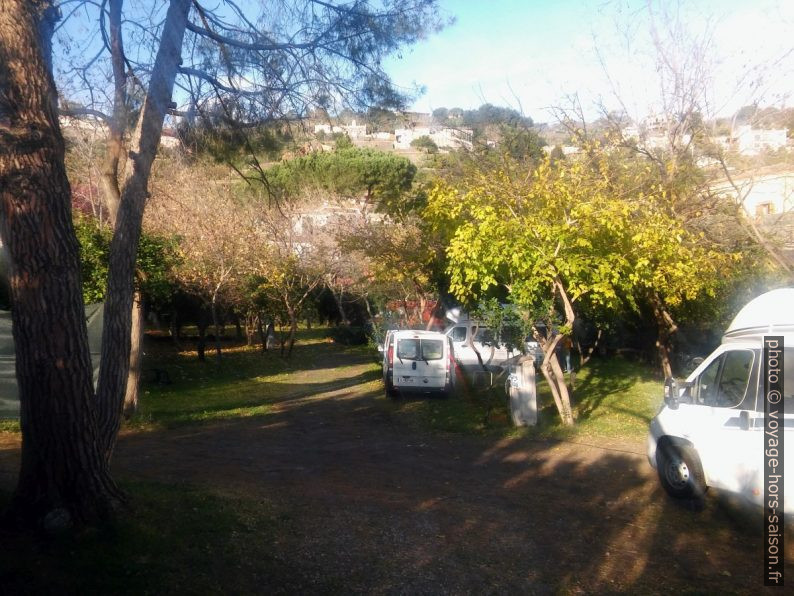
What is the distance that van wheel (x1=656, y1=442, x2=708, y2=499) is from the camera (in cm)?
709

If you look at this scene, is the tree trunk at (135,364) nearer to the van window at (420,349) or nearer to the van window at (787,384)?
the van window at (420,349)

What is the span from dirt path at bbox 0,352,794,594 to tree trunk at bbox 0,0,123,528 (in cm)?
162

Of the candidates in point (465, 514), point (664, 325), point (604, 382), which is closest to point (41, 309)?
point (465, 514)

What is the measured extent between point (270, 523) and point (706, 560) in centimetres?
351

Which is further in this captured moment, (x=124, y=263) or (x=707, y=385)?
(x=707, y=385)

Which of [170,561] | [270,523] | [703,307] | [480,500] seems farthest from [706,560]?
[703,307]

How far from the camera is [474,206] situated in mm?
12547

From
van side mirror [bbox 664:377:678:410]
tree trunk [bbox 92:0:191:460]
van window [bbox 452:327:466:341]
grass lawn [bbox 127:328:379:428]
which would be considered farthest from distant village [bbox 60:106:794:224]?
grass lawn [bbox 127:328:379:428]

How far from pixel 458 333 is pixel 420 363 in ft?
17.6

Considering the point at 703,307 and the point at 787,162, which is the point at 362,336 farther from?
the point at 787,162

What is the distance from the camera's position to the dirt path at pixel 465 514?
5.36m

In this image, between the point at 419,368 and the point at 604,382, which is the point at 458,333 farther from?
the point at 419,368

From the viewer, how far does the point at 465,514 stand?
22.7 feet

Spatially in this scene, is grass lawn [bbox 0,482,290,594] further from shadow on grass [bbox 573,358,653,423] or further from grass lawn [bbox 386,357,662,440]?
shadow on grass [bbox 573,358,653,423]
